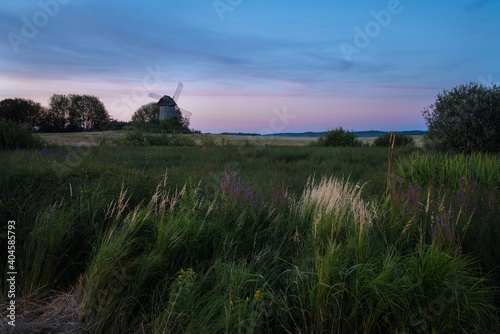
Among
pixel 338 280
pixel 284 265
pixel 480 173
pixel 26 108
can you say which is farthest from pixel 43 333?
pixel 26 108

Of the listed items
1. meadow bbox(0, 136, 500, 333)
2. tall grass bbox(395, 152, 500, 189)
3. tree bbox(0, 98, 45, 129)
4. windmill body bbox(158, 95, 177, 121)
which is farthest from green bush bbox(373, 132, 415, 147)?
tree bbox(0, 98, 45, 129)

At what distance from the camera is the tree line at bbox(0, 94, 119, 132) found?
38469mm

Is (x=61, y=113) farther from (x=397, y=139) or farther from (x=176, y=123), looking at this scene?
(x=397, y=139)

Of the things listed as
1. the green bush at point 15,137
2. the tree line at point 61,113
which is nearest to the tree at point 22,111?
the tree line at point 61,113

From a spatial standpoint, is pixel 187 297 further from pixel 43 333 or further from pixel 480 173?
pixel 480 173

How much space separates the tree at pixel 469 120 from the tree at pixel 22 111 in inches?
1645

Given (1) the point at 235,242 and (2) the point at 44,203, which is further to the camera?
(2) the point at 44,203

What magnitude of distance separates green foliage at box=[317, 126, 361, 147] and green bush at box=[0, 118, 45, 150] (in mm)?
15868

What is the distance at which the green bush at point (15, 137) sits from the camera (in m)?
12.1

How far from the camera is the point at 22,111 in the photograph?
38500 mm

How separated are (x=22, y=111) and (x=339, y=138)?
3837 cm

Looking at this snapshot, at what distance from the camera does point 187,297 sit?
2385mm

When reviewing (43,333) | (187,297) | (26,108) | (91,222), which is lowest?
(43,333)

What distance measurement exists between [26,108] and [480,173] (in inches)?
1826
